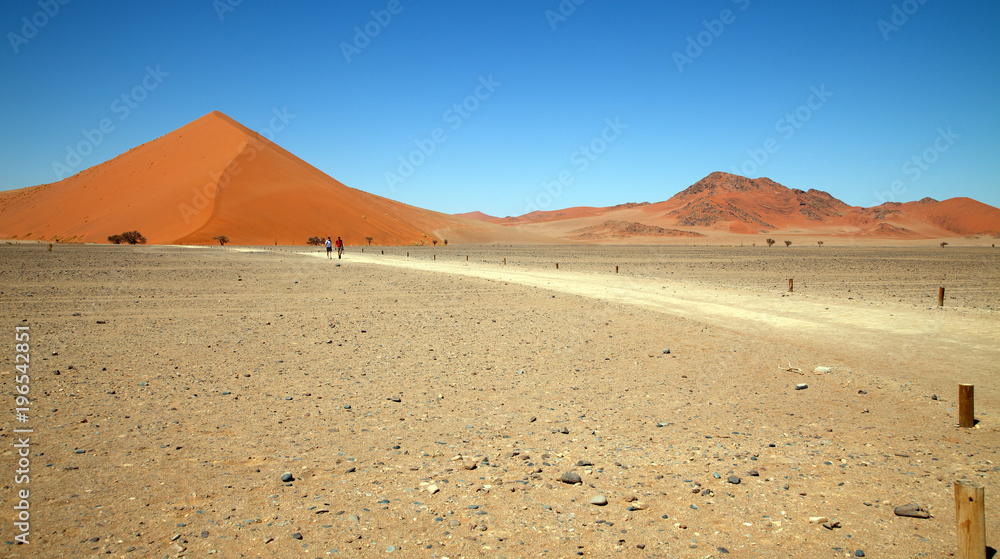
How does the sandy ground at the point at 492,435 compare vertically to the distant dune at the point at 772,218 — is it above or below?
below

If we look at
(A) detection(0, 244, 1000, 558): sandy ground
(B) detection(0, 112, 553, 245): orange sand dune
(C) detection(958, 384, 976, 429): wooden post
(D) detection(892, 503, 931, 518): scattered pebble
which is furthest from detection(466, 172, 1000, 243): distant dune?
(D) detection(892, 503, 931, 518): scattered pebble

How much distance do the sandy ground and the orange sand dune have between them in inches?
2614

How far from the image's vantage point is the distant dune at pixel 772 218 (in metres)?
131

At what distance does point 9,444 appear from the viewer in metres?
4.98

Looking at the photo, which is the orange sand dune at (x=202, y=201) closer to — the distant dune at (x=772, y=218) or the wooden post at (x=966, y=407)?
the distant dune at (x=772, y=218)

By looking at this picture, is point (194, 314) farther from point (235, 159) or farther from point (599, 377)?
point (235, 159)

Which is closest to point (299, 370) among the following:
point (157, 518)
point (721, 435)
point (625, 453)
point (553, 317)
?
point (157, 518)

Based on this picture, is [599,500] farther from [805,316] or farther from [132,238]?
[132,238]

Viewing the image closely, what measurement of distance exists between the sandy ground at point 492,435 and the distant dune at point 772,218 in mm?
109615

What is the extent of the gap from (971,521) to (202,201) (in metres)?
85.9

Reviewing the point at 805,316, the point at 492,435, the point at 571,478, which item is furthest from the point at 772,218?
the point at 571,478

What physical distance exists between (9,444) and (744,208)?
6605 inches

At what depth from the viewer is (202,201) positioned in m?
76.6

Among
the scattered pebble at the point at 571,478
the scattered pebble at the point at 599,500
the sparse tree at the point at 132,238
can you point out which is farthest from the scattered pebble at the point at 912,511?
the sparse tree at the point at 132,238
